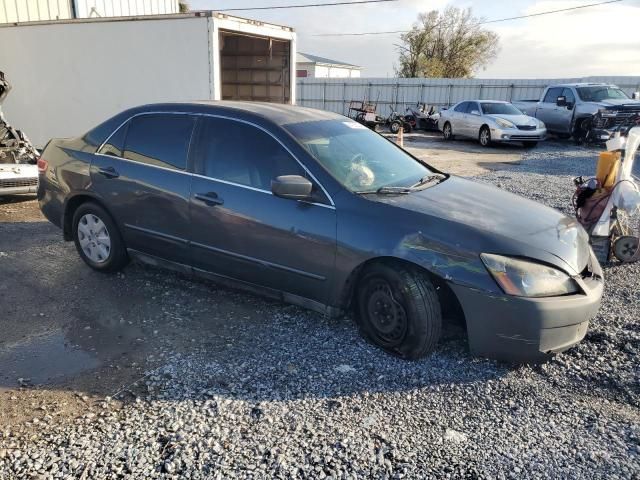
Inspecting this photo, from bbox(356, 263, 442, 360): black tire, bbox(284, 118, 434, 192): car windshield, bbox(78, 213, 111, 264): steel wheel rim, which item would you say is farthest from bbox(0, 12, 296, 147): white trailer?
bbox(356, 263, 442, 360): black tire

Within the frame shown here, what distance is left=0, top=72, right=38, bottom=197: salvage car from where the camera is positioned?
24.8 feet

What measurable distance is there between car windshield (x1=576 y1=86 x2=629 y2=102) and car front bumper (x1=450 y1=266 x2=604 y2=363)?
16.0 meters

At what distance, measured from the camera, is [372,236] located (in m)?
3.37

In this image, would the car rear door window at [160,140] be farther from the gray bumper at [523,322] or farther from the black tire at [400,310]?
the gray bumper at [523,322]

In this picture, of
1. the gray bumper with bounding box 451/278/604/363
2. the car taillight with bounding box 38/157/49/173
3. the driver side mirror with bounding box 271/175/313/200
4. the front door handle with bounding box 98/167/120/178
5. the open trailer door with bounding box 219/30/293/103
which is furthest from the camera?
the open trailer door with bounding box 219/30/293/103

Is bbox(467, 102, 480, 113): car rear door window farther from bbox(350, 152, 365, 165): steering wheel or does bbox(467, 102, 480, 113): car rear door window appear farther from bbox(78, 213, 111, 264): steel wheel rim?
bbox(78, 213, 111, 264): steel wheel rim

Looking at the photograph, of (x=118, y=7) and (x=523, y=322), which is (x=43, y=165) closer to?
(x=523, y=322)

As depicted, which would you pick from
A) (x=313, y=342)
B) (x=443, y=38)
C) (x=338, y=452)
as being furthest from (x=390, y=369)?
(x=443, y=38)

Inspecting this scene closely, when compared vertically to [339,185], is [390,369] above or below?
below

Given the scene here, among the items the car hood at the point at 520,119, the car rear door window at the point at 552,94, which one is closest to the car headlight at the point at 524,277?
the car hood at the point at 520,119

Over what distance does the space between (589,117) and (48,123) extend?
15.6 m

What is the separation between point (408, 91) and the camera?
91.7 ft

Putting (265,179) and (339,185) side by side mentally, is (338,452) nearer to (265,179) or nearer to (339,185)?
(339,185)

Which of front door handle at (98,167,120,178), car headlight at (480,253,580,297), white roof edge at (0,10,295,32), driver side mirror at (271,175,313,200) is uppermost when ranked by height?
white roof edge at (0,10,295,32)
